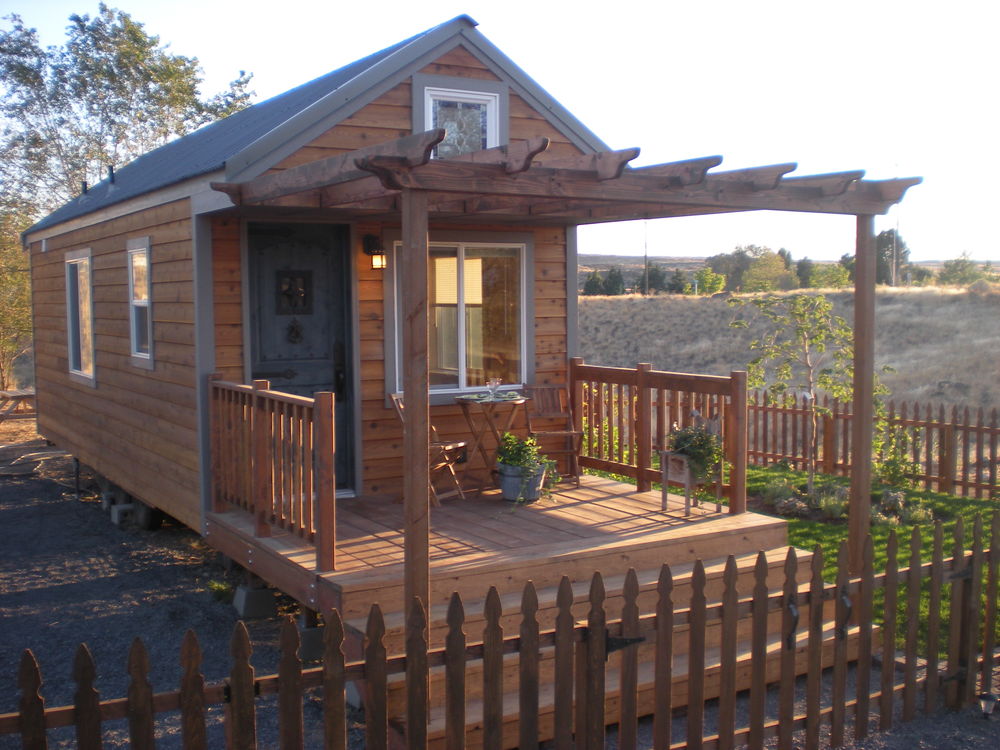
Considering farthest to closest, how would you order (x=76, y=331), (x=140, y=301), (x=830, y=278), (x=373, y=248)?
(x=830, y=278)
(x=76, y=331)
(x=140, y=301)
(x=373, y=248)

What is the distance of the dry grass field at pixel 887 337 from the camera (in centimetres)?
2645

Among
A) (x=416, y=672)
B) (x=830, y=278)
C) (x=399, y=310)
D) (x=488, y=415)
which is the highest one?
(x=830, y=278)

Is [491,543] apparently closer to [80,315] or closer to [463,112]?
[463,112]

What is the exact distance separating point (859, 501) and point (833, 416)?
17.9 ft

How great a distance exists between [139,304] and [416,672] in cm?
641

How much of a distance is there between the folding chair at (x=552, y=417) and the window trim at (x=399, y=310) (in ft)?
0.81

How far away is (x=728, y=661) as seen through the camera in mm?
4410

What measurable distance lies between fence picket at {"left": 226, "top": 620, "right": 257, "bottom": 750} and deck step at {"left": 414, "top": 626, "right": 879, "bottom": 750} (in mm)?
1502

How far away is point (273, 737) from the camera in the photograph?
5.05 meters

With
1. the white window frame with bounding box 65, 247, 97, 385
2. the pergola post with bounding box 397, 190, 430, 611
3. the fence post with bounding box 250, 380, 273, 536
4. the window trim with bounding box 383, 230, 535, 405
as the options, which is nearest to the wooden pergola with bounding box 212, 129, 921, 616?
the pergola post with bounding box 397, 190, 430, 611

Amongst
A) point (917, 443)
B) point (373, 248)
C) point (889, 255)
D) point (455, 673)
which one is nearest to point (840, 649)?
point (455, 673)

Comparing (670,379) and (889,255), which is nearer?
(670,379)

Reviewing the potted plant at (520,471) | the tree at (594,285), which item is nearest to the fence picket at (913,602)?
the potted plant at (520,471)

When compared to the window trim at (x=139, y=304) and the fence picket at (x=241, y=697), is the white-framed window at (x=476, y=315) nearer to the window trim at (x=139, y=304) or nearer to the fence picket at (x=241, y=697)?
the window trim at (x=139, y=304)
